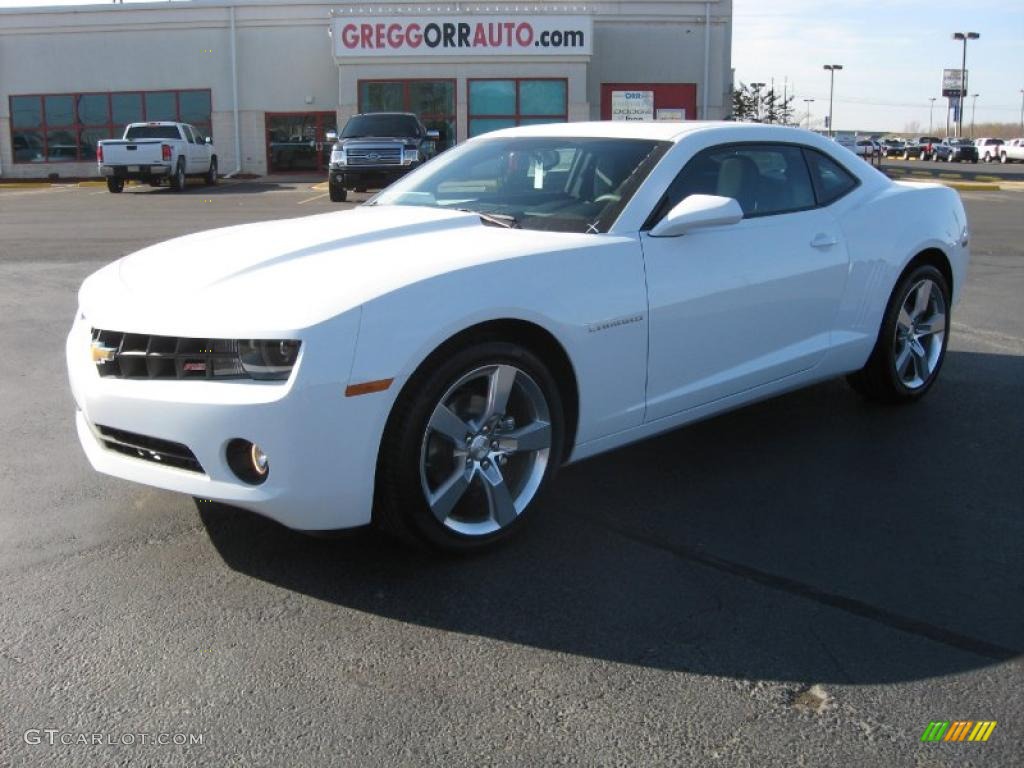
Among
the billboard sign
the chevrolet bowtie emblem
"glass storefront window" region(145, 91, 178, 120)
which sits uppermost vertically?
the billboard sign

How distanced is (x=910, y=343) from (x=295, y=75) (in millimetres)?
31864

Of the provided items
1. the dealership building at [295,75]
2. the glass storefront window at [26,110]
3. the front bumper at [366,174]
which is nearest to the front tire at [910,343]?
the front bumper at [366,174]

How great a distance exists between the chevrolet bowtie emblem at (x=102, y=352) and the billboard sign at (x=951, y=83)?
362 ft

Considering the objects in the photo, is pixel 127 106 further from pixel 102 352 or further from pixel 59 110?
pixel 102 352

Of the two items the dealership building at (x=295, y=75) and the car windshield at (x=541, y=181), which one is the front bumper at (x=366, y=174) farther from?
the car windshield at (x=541, y=181)

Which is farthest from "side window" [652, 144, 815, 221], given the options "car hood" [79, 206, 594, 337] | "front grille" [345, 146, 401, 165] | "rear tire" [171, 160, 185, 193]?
"rear tire" [171, 160, 185, 193]

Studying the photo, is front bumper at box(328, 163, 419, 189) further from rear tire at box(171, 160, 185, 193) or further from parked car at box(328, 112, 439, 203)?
rear tire at box(171, 160, 185, 193)

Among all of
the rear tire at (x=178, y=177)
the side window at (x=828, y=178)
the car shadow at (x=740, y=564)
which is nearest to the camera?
the car shadow at (x=740, y=564)

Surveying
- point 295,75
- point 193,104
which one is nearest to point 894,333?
point 295,75

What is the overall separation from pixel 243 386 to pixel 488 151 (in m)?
2.25

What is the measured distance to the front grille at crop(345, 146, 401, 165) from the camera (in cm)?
2125

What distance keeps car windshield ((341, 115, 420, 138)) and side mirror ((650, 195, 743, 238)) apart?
18434 millimetres

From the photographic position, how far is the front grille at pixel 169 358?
11.2 feet

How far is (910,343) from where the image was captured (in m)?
5.89
